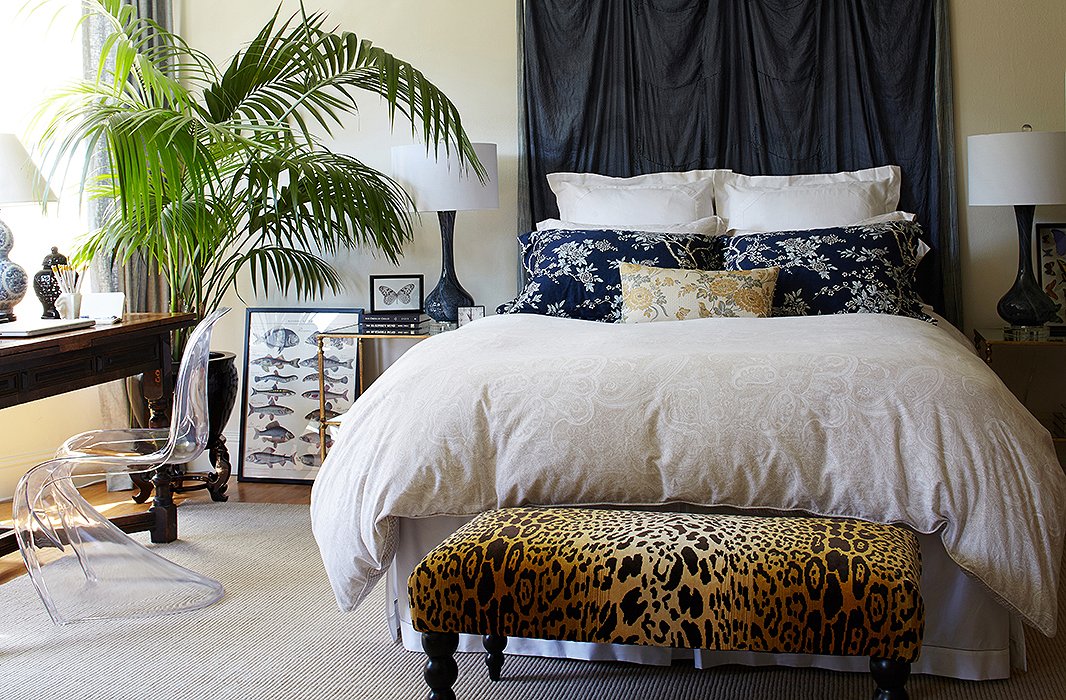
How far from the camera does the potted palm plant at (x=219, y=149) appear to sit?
3.40 metres

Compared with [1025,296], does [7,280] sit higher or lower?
higher

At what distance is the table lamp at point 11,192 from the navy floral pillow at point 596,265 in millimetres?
1539

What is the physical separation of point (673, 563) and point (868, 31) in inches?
115

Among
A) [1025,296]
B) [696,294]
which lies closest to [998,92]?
[1025,296]

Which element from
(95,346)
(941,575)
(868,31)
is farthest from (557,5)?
(941,575)

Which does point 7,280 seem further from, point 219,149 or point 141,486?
point 141,486

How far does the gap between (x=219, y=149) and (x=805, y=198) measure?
2.15 meters

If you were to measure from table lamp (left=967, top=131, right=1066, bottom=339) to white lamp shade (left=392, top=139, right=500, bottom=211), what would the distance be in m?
1.81

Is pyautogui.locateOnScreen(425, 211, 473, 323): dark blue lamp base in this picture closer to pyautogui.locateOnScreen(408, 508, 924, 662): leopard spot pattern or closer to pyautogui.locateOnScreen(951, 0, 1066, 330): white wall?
pyautogui.locateOnScreen(951, 0, 1066, 330): white wall

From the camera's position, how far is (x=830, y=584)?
1.85m

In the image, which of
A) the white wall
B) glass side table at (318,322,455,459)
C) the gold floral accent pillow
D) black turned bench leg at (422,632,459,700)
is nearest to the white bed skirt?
black turned bench leg at (422,632,459,700)

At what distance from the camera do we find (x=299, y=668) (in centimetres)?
250

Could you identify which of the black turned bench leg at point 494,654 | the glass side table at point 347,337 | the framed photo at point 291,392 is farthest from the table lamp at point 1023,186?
the framed photo at point 291,392

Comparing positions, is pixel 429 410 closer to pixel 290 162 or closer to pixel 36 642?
pixel 36 642
